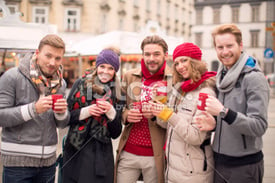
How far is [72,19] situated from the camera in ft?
68.5

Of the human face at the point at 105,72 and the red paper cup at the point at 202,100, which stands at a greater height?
the human face at the point at 105,72

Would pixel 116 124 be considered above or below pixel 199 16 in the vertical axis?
below

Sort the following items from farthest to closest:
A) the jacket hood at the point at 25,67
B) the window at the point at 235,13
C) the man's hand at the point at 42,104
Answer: the window at the point at 235,13, the jacket hood at the point at 25,67, the man's hand at the point at 42,104

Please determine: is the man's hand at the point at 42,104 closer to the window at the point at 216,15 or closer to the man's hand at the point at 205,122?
the man's hand at the point at 205,122

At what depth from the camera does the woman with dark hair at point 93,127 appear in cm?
230

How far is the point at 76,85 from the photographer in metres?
2.42

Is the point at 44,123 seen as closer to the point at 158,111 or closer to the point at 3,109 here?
the point at 3,109

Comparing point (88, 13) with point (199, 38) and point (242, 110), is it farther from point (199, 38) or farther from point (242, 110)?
point (199, 38)

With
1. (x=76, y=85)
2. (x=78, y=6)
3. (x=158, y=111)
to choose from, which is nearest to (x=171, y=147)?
(x=158, y=111)

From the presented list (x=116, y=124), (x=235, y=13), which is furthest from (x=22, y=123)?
(x=235, y=13)

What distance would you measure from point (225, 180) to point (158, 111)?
74 centimetres

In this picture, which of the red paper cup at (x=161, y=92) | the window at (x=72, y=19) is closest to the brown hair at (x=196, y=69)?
the red paper cup at (x=161, y=92)

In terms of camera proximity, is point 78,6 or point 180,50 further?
point 78,6

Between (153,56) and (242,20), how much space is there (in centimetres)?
4073
